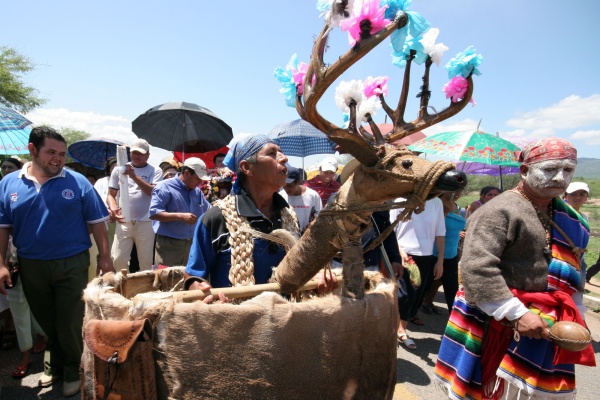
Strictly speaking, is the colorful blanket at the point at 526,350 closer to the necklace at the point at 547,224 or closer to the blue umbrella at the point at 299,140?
the necklace at the point at 547,224

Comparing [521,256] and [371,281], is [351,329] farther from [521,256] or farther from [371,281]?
[521,256]

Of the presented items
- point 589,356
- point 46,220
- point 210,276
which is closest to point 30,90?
point 46,220

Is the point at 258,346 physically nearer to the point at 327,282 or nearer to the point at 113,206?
the point at 327,282

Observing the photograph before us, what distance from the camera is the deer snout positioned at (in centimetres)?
124

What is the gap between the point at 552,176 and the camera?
81.0 inches

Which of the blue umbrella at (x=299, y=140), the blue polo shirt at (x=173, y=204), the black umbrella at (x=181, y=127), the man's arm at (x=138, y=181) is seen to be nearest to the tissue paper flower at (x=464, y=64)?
the blue polo shirt at (x=173, y=204)

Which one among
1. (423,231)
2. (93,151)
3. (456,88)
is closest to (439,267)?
(423,231)

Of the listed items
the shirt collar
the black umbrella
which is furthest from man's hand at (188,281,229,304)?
the black umbrella

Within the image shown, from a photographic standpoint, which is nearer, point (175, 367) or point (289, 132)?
point (175, 367)

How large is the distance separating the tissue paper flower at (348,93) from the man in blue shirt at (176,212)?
3.29 meters

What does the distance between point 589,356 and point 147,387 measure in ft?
7.30

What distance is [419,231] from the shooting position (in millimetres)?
4469

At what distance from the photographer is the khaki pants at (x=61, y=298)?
3061 millimetres

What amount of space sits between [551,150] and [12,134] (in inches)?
221
